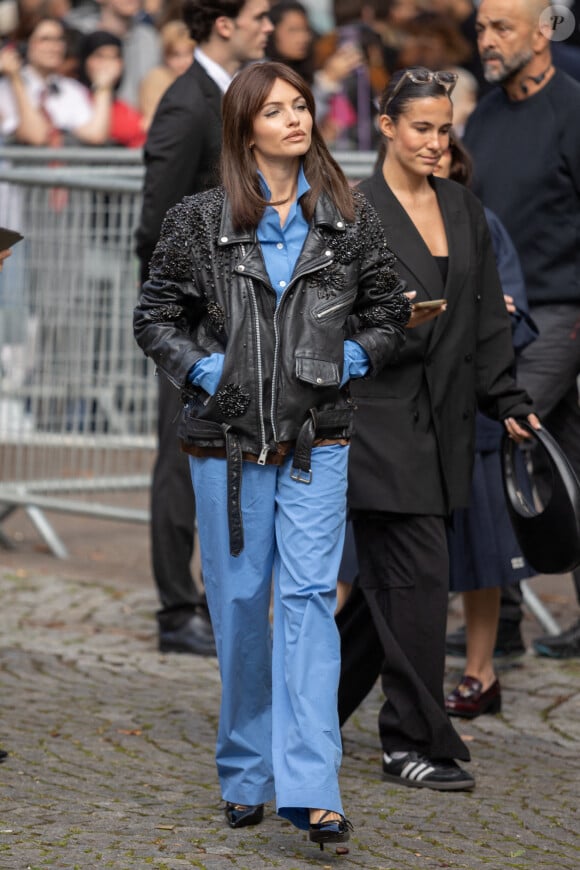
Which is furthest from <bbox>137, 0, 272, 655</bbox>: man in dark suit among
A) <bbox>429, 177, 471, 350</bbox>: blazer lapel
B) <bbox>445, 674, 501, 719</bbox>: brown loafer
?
<bbox>429, 177, 471, 350</bbox>: blazer lapel

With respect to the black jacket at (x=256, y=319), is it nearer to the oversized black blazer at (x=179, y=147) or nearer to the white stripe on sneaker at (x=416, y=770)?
the white stripe on sneaker at (x=416, y=770)

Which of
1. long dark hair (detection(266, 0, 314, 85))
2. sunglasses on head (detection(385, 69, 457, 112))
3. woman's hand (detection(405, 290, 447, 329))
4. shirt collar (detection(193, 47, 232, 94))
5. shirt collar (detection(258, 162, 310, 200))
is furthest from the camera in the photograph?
long dark hair (detection(266, 0, 314, 85))

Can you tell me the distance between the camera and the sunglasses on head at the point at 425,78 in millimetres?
5352

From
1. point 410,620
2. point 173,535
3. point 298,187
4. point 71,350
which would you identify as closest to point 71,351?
point 71,350

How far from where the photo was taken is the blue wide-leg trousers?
14.8ft

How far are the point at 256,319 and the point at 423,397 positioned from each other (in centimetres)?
91

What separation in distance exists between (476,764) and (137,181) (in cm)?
378

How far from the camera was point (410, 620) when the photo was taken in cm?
525

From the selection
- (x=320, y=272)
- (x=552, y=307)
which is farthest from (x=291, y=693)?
(x=552, y=307)

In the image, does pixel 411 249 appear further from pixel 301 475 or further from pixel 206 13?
pixel 206 13

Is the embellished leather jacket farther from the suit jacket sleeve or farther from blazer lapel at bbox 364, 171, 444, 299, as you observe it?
the suit jacket sleeve

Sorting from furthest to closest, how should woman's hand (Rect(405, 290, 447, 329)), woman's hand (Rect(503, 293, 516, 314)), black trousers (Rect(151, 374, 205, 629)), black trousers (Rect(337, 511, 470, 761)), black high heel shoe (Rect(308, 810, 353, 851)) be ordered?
black trousers (Rect(151, 374, 205, 629)) → woman's hand (Rect(503, 293, 516, 314)) → black trousers (Rect(337, 511, 470, 761)) → woman's hand (Rect(405, 290, 447, 329)) → black high heel shoe (Rect(308, 810, 353, 851))

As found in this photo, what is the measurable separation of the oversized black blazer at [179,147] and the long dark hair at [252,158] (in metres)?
1.84

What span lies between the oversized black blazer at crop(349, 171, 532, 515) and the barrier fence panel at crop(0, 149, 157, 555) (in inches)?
123
